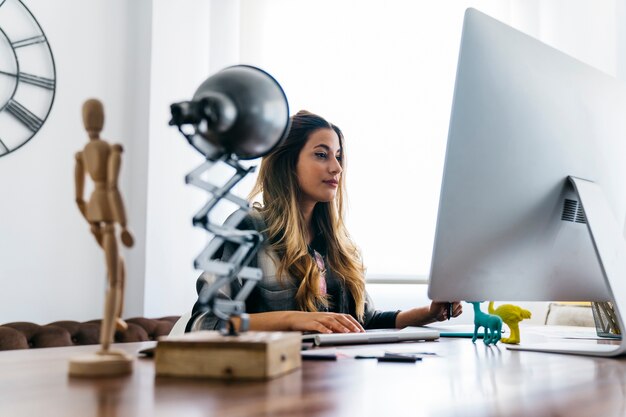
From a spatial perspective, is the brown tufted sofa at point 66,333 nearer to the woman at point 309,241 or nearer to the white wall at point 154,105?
the white wall at point 154,105

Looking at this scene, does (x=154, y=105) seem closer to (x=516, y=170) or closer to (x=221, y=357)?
(x=516, y=170)

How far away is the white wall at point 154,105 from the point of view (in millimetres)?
2859

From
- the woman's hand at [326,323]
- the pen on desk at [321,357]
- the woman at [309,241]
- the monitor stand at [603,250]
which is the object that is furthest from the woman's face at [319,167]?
the pen on desk at [321,357]

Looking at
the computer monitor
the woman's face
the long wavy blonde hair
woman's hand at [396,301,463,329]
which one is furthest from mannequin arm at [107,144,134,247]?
the woman's face

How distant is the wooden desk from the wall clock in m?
2.17

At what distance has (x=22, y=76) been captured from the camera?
110 inches

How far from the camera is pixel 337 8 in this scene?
349 cm

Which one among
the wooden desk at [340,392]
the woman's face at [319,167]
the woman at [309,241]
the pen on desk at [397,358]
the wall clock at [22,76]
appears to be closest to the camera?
the wooden desk at [340,392]

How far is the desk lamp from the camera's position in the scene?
649 mm

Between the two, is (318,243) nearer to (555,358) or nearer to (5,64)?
(555,358)

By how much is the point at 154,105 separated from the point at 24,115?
59 centimetres

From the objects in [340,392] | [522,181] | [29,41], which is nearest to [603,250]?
[522,181]

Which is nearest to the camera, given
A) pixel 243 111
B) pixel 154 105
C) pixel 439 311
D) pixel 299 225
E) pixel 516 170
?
pixel 243 111

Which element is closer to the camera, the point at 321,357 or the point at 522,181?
the point at 321,357
